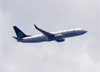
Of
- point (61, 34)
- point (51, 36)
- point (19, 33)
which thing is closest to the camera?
point (61, 34)

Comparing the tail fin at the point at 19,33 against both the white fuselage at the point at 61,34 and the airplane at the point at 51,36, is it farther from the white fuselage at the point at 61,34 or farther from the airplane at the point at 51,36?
the white fuselage at the point at 61,34

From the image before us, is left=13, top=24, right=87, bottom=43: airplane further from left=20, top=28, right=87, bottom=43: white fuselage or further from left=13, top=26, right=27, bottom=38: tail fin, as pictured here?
left=13, top=26, right=27, bottom=38: tail fin

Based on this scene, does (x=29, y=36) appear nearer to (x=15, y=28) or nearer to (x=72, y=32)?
(x=15, y=28)

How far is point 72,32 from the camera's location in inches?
6353

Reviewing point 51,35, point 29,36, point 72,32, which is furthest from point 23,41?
point 72,32

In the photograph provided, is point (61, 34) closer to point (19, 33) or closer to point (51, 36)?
point (51, 36)

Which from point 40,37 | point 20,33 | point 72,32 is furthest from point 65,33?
point 20,33

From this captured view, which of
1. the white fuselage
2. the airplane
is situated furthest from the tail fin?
the white fuselage

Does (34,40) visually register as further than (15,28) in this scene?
No

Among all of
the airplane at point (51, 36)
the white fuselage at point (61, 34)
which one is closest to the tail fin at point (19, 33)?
the airplane at point (51, 36)

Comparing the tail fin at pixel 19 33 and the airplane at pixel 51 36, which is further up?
the tail fin at pixel 19 33

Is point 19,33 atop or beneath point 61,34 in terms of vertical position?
atop

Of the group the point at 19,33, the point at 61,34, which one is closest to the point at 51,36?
the point at 61,34

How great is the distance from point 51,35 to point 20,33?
21.7 metres
